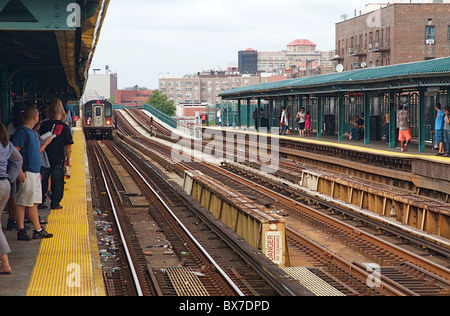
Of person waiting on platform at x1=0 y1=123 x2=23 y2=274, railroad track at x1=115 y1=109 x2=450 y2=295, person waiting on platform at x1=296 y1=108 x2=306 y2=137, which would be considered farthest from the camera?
person waiting on platform at x1=296 y1=108 x2=306 y2=137

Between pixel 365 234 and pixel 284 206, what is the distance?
4692mm

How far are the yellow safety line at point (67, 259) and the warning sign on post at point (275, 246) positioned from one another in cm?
319

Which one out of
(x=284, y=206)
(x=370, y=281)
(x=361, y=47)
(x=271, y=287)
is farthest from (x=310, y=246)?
(x=361, y=47)

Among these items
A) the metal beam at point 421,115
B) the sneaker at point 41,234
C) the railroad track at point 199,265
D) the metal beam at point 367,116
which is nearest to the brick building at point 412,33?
the metal beam at point 367,116

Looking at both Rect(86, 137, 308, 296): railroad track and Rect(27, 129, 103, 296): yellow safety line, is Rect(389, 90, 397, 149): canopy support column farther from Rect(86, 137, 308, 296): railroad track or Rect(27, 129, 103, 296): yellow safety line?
Rect(27, 129, 103, 296): yellow safety line

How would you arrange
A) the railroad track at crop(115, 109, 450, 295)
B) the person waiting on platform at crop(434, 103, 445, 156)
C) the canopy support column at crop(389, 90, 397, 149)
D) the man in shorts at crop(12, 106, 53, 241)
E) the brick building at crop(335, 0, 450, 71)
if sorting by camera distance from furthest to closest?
1. the brick building at crop(335, 0, 450, 71)
2. the canopy support column at crop(389, 90, 397, 149)
3. the person waiting on platform at crop(434, 103, 445, 156)
4. the railroad track at crop(115, 109, 450, 295)
5. the man in shorts at crop(12, 106, 53, 241)

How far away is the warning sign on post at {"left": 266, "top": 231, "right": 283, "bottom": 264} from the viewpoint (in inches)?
463

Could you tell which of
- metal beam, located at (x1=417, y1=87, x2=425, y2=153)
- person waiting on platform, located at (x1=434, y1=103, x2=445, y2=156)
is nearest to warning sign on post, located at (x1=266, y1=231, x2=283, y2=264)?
person waiting on platform, located at (x1=434, y1=103, x2=445, y2=156)

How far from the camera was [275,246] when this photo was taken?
11.9 m

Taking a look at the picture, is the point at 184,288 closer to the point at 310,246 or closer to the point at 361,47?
the point at 310,246

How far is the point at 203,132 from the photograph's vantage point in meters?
51.9

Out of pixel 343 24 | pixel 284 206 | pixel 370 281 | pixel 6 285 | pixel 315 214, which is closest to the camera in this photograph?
pixel 6 285

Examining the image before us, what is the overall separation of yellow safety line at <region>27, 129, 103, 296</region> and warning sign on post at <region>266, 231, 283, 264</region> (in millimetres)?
3192

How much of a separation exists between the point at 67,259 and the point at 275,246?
4.47 m
